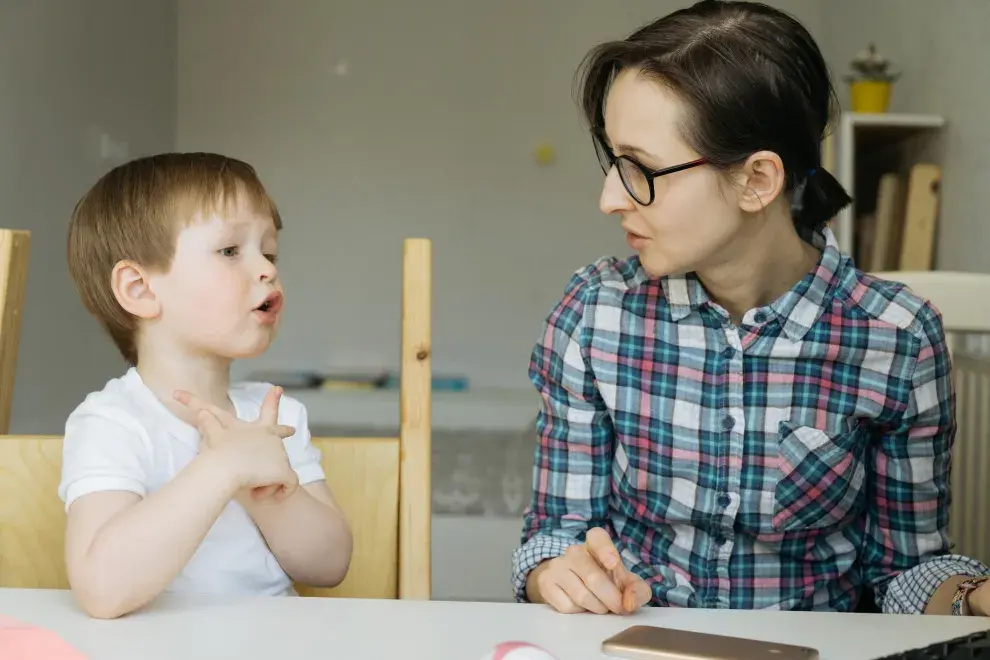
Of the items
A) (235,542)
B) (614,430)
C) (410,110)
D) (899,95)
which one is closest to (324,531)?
(235,542)

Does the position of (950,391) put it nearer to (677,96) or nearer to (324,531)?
(677,96)

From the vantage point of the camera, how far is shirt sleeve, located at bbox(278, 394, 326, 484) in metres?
0.92

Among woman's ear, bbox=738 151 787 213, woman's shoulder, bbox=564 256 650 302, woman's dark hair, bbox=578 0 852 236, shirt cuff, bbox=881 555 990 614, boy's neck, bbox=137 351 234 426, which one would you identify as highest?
woman's dark hair, bbox=578 0 852 236

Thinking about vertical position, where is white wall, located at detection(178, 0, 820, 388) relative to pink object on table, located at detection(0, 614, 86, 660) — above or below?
above

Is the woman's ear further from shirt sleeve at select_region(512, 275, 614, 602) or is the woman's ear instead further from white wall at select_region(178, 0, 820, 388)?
white wall at select_region(178, 0, 820, 388)

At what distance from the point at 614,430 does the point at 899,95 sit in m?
2.07

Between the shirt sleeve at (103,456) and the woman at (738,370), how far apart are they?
371 millimetres

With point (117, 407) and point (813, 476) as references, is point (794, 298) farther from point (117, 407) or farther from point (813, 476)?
point (117, 407)

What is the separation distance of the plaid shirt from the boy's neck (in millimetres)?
340

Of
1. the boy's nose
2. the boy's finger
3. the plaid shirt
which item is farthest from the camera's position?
the plaid shirt

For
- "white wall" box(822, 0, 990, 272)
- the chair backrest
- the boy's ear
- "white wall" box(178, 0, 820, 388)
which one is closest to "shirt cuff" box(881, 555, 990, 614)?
the boy's ear

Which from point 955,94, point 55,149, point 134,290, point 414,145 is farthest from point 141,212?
point 414,145

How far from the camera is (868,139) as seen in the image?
8.93ft

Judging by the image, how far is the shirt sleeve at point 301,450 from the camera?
3.01 ft
